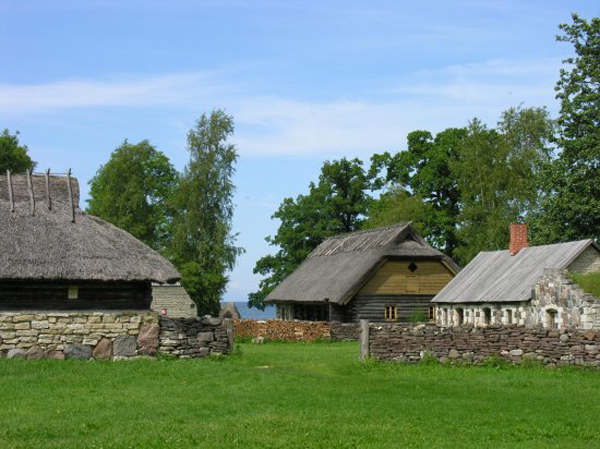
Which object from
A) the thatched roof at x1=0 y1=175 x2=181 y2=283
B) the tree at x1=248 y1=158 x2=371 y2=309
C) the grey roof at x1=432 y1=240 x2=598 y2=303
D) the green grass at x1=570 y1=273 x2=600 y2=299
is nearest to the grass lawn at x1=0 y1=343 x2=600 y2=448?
the thatched roof at x1=0 y1=175 x2=181 y2=283

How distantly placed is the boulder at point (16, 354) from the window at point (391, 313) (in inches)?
1009

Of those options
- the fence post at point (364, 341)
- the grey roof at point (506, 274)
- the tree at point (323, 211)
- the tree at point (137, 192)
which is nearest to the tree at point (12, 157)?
the tree at point (137, 192)

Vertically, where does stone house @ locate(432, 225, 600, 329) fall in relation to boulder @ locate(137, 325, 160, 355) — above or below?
above

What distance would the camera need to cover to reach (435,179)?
67.2 m

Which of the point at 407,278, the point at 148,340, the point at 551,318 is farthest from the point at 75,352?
the point at 407,278

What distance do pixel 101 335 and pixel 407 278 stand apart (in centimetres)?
2551

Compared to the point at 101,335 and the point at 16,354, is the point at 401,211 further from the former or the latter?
the point at 16,354

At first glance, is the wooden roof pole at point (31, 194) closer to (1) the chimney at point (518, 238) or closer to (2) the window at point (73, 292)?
(2) the window at point (73, 292)

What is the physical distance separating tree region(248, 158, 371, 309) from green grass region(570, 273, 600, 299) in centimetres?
3948

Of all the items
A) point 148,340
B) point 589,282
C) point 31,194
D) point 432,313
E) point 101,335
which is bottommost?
point 148,340

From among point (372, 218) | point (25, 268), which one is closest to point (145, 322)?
point (25, 268)

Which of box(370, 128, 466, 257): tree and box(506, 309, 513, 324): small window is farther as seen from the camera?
box(370, 128, 466, 257): tree

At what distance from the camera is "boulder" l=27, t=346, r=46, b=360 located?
25.5m

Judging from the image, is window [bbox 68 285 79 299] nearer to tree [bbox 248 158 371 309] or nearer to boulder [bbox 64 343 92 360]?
boulder [bbox 64 343 92 360]
